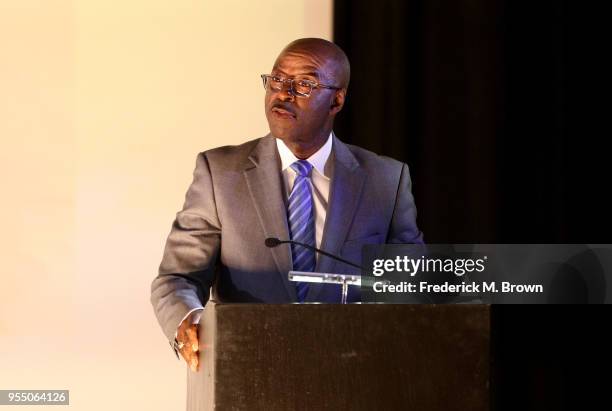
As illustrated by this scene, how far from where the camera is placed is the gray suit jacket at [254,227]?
2797mm

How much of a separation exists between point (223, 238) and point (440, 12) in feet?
5.68

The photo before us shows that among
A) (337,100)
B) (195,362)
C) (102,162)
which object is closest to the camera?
(195,362)

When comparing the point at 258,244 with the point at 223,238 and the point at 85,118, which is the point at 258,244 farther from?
the point at 85,118

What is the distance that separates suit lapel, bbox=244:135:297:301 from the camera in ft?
9.16

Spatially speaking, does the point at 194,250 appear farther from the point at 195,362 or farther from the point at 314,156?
the point at 195,362

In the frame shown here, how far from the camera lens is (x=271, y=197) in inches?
112

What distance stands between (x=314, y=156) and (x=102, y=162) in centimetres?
109

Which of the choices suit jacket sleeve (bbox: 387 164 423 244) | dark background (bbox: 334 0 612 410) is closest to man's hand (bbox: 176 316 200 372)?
suit jacket sleeve (bbox: 387 164 423 244)

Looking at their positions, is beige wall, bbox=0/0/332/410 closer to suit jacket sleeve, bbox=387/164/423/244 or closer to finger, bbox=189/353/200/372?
suit jacket sleeve, bbox=387/164/423/244

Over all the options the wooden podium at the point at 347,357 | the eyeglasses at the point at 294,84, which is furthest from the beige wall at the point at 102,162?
the wooden podium at the point at 347,357

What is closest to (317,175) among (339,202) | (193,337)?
(339,202)

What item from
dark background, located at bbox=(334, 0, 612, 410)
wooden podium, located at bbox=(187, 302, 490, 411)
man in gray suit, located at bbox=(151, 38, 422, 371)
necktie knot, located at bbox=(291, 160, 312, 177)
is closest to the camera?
wooden podium, located at bbox=(187, 302, 490, 411)

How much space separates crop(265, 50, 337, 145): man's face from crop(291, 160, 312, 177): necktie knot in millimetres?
62

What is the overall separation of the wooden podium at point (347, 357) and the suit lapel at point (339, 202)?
28.8 inches
